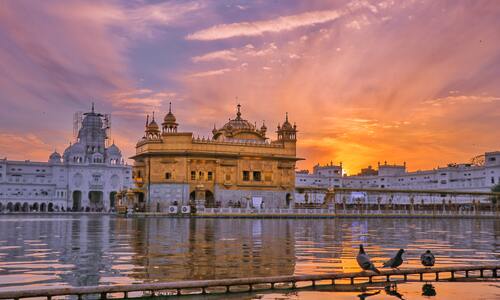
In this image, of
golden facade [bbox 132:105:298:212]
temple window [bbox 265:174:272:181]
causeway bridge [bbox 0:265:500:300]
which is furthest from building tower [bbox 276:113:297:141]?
causeway bridge [bbox 0:265:500:300]

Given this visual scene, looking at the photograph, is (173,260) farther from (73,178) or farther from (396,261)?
(73,178)

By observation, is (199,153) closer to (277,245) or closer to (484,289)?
(277,245)

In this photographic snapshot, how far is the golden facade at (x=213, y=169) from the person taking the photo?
2618 inches

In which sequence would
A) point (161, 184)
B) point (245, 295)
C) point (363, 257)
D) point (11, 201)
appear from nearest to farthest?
point (245, 295) < point (363, 257) < point (161, 184) < point (11, 201)

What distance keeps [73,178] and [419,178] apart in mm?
74432

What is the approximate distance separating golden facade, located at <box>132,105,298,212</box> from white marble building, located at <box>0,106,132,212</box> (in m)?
51.4

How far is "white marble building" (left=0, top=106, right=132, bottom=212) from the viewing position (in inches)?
4589

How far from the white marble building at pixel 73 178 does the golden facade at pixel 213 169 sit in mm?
51424

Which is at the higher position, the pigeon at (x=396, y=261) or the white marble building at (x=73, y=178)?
the white marble building at (x=73, y=178)

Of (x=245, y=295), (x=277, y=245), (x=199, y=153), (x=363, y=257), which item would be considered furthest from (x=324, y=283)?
(x=199, y=153)

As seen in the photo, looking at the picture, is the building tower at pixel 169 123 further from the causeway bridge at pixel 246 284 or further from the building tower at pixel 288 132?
the causeway bridge at pixel 246 284

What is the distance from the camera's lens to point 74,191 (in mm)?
122812

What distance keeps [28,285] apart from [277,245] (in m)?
11.9

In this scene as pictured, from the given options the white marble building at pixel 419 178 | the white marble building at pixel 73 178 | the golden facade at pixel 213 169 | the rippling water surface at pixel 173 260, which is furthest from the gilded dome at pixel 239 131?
the rippling water surface at pixel 173 260
